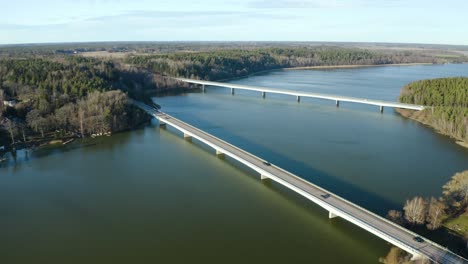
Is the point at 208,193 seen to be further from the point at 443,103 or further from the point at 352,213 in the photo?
the point at 443,103

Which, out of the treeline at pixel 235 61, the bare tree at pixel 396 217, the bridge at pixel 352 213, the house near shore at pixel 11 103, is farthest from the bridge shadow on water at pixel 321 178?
the treeline at pixel 235 61

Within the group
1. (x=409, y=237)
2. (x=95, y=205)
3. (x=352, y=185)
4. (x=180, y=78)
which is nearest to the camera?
(x=409, y=237)

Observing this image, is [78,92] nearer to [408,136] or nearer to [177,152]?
[177,152]

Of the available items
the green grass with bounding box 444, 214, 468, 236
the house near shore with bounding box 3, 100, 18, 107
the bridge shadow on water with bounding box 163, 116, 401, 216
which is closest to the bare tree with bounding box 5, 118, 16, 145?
the house near shore with bounding box 3, 100, 18, 107

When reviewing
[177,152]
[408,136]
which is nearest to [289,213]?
[177,152]

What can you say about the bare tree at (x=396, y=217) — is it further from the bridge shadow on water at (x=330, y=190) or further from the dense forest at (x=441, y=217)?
the bridge shadow on water at (x=330, y=190)

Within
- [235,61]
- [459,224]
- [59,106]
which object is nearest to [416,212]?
[459,224]

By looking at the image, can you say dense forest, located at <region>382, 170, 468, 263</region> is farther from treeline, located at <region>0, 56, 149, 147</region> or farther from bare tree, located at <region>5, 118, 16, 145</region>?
bare tree, located at <region>5, 118, 16, 145</region>
